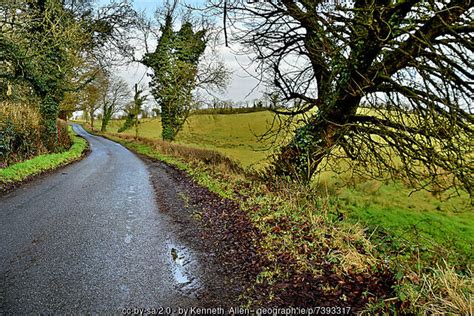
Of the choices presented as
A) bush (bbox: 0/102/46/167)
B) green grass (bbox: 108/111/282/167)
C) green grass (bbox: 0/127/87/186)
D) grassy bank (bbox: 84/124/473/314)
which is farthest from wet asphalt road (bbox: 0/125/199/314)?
green grass (bbox: 108/111/282/167)

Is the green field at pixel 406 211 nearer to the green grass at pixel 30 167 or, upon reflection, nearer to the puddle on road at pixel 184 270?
the puddle on road at pixel 184 270

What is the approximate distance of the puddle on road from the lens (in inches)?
153

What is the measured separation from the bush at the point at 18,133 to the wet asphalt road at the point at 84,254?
423 centimetres

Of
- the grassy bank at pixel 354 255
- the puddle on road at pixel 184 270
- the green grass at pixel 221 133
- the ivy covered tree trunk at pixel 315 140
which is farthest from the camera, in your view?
the green grass at pixel 221 133

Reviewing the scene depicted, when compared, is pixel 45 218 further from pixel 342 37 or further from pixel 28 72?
pixel 28 72

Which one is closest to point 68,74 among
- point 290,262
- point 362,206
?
point 362,206

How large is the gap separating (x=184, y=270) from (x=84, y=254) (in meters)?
1.62

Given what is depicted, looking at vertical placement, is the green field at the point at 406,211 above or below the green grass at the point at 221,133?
below

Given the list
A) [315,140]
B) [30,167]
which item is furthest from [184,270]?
[30,167]

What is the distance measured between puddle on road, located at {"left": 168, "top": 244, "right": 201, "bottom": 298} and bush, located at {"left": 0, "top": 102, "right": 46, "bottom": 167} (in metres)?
9.35

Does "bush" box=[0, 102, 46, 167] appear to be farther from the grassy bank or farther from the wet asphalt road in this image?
the grassy bank

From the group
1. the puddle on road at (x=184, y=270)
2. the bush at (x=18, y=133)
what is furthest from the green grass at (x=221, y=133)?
the puddle on road at (x=184, y=270)

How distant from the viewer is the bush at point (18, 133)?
11.8 metres

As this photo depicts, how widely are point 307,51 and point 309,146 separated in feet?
7.93
